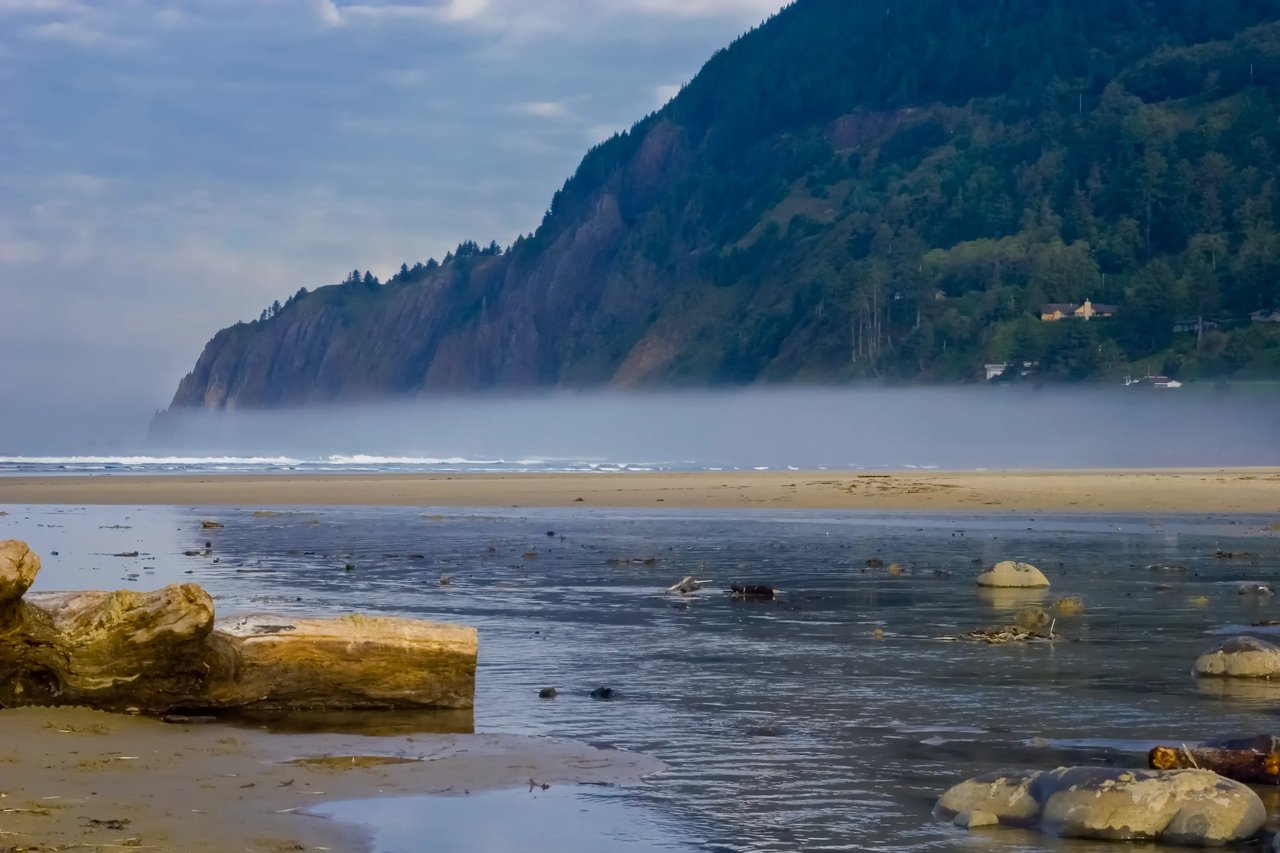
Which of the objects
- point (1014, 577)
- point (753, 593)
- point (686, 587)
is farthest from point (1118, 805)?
point (1014, 577)

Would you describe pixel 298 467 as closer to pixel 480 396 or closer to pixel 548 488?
pixel 548 488

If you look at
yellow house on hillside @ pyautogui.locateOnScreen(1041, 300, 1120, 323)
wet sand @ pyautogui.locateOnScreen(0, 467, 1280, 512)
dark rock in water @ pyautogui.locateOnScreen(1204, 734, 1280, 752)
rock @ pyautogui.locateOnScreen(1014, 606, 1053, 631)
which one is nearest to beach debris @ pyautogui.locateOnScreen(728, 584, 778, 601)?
rock @ pyautogui.locateOnScreen(1014, 606, 1053, 631)

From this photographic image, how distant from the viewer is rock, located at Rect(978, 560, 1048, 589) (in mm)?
17484

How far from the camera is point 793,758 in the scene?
28.4ft

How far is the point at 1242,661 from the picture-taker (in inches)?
443

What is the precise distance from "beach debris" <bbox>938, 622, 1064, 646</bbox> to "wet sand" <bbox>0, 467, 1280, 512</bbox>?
74.0ft

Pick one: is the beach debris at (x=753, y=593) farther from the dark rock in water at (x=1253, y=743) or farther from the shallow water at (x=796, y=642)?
the dark rock in water at (x=1253, y=743)

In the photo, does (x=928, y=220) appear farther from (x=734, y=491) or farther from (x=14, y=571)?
(x=14, y=571)

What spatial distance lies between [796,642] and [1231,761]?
5.70m

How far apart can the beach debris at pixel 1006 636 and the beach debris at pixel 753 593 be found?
3.43 m

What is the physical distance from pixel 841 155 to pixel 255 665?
16941 centimetres

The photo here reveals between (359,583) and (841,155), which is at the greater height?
(841,155)

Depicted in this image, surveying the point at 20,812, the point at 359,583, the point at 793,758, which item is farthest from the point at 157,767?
the point at 359,583

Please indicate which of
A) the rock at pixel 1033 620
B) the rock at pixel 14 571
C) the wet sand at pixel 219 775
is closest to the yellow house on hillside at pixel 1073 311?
the rock at pixel 1033 620
